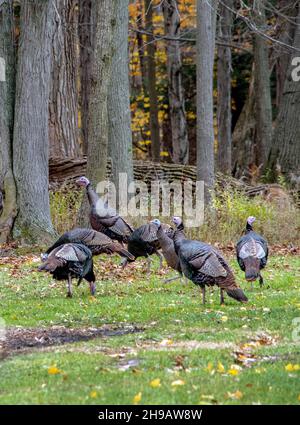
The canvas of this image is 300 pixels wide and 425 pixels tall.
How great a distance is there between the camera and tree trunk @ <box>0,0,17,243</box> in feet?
58.7

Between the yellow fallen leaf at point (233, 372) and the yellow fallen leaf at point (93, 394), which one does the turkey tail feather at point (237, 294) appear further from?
the yellow fallen leaf at point (93, 394)

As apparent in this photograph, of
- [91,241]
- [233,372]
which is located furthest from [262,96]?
[233,372]

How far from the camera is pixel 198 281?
38.7 ft

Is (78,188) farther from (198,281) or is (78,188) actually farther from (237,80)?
(237,80)

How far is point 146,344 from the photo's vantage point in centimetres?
940

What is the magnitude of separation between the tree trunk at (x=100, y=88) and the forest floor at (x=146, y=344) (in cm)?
317

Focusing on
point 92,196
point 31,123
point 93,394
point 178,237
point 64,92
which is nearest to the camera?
point 93,394

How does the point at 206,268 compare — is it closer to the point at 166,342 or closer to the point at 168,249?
the point at 166,342

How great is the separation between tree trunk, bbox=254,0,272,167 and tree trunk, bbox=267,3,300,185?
3094mm

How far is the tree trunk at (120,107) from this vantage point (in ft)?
63.6

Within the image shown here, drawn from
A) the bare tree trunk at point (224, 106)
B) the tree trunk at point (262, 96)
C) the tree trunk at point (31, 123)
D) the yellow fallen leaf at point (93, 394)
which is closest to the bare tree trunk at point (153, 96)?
the bare tree trunk at point (224, 106)

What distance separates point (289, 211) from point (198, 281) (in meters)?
9.09

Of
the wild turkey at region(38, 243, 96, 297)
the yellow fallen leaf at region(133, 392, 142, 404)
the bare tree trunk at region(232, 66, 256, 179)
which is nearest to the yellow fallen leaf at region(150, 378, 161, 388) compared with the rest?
the yellow fallen leaf at region(133, 392, 142, 404)

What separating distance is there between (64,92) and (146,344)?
14570mm
